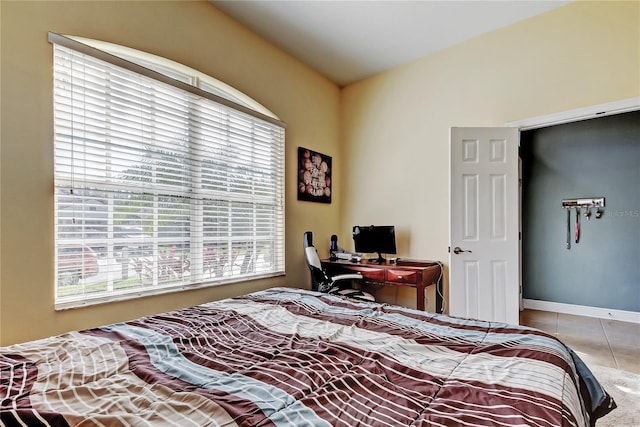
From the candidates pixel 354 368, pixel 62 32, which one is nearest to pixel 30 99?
pixel 62 32

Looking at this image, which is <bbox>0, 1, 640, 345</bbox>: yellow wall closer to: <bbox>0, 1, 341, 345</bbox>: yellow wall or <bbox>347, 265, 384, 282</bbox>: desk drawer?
<bbox>0, 1, 341, 345</bbox>: yellow wall

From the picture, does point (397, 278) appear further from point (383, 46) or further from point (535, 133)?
point (535, 133)

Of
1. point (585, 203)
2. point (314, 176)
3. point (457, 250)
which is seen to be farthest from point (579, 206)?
point (314, 176)

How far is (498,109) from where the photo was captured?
3.26 meters

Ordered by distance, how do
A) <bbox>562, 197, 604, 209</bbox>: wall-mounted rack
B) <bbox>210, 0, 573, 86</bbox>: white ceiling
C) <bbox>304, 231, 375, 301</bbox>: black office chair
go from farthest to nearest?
<bbox>562, 197, 604, 209</bbox>: wall-mounted rack < <bbox>304, 231, 375, 301</bbox>: black office chair < <bbox>210, 0, 573, 86</bbox>: white ceiling

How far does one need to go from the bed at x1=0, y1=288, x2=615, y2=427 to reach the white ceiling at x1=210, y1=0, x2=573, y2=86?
2.66 metres

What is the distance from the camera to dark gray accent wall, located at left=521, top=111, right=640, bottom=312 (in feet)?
12.9

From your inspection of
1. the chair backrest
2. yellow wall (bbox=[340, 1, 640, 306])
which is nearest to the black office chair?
the chair backrest

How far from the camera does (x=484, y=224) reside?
317 cm

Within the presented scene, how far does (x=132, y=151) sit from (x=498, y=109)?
3364 mm

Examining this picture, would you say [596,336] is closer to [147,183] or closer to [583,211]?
[583,211]

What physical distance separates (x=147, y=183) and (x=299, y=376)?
192 cm

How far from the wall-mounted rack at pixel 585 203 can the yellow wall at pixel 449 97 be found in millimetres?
1950

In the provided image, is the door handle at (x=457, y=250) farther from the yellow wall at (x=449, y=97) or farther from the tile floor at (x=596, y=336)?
the tile floor at (x=596, y=336)
